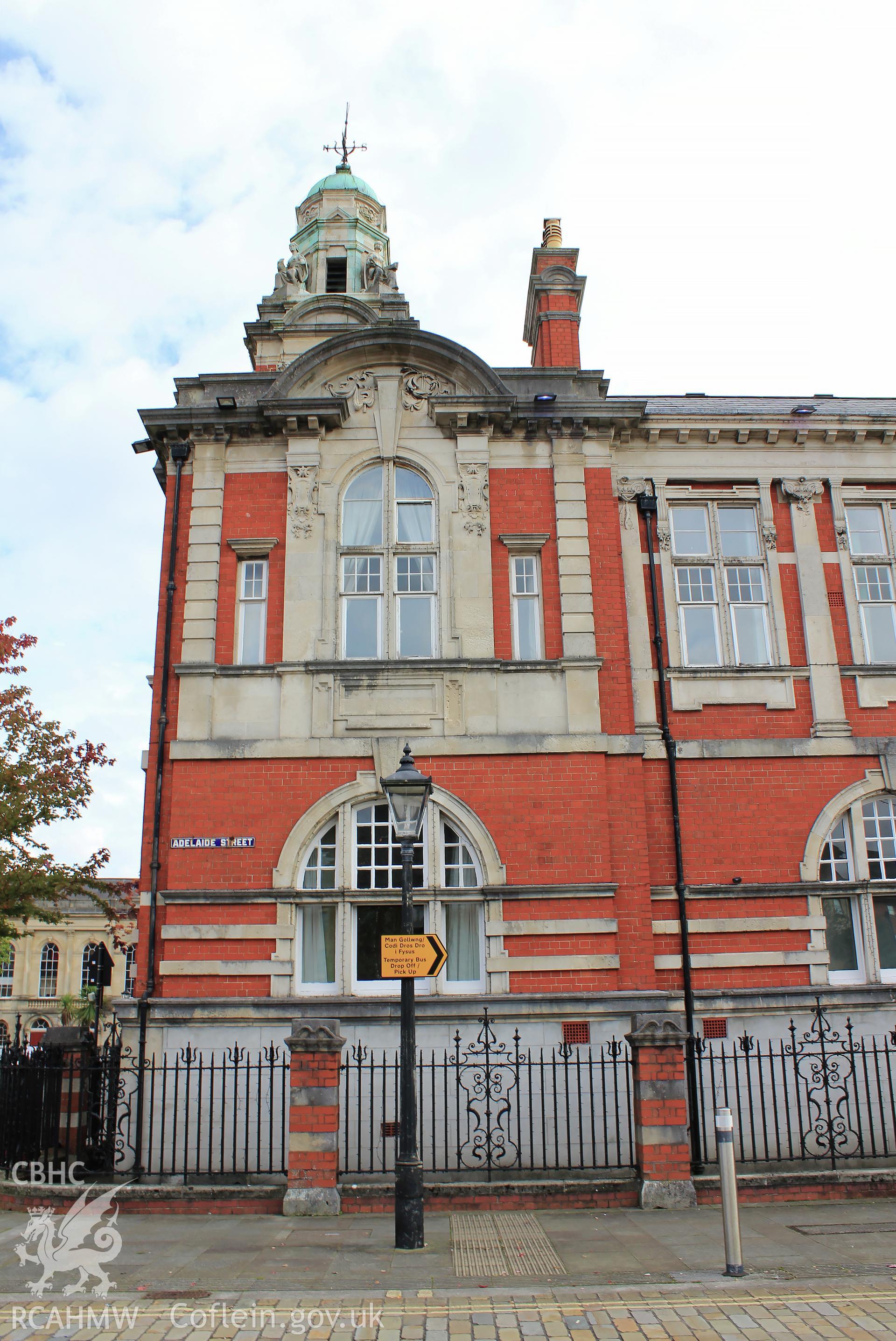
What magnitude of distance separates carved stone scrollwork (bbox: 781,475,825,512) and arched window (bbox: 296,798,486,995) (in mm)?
7803

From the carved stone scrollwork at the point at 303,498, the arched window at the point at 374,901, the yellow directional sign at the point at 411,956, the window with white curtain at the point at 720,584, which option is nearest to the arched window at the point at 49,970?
the arched window at the point at 374,901

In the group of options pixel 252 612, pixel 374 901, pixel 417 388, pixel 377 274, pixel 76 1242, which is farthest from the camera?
pixel 377 274

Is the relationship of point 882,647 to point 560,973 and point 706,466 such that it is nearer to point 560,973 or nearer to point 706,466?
point 706,466

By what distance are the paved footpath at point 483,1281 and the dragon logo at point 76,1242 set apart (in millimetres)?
95

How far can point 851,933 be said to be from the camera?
47.9 feet

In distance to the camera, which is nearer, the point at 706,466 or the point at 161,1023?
the point at 161,1023

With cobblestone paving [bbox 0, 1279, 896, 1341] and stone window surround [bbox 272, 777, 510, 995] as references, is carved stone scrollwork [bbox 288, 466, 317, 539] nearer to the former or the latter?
stone window surround [bbox 272, 777, 510, 995]

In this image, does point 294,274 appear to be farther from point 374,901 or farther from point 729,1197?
point 729,1197

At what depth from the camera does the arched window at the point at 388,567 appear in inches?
595

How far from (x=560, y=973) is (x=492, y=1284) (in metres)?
6.13

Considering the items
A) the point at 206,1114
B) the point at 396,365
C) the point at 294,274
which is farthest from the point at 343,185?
the point at 206,1114

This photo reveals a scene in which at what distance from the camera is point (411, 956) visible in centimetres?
916

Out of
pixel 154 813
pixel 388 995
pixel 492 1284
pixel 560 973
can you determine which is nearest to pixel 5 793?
pixel 154 813

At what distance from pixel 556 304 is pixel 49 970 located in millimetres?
53062
